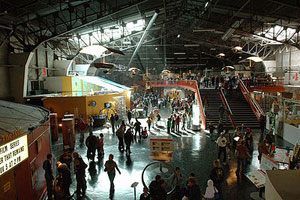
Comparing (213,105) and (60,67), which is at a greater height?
(60,67)

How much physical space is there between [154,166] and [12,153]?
532cm

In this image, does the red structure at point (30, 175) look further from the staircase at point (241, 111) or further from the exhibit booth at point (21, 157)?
the staircase at point (241, 111)

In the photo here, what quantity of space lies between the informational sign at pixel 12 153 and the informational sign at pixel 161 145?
3.77m

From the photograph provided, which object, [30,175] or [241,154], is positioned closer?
[30,175]

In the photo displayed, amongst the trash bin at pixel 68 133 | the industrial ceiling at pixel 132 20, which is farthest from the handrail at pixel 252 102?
the trash bin at pixel 68 133

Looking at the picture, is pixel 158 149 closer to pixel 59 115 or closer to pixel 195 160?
pixel 195 160

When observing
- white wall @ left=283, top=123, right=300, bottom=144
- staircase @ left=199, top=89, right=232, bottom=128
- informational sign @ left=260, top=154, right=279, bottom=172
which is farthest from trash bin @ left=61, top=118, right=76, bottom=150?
white wall @ left=283, top=123, right=300, bottom=144

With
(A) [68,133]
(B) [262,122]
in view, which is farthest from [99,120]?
(B) [262,122]

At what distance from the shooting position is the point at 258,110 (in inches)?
631

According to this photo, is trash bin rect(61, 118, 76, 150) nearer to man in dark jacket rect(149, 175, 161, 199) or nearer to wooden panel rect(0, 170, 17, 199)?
wooden panel rect(0, 170, 17, 199)

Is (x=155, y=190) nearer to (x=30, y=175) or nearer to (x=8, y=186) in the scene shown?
(x=8, y=186)

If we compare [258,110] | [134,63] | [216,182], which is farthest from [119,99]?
Answer: [134,63]

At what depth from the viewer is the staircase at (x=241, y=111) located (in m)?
15.3

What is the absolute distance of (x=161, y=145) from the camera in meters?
7.24
